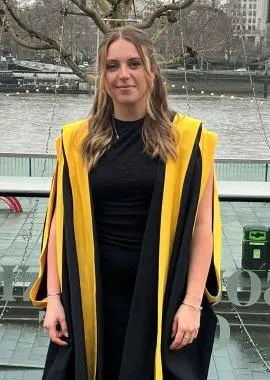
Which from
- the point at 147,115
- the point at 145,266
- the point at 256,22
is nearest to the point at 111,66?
the point at 147,115

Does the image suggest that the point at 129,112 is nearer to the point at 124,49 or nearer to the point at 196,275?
the point at 124,49

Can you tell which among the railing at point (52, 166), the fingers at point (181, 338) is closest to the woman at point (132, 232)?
the fingers at point (181, 338)

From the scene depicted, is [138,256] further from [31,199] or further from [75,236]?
[31,199]

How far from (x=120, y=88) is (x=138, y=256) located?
0.48 metres

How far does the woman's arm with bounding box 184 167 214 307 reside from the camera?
2.05 m

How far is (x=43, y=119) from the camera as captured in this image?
26156mm

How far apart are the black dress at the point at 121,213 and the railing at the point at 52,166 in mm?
9500

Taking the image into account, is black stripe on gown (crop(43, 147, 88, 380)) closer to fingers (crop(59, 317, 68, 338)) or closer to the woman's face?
fingers (crop(59, 317, 68, 338))

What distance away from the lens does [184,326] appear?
79.1 inches

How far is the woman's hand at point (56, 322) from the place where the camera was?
2.07 m

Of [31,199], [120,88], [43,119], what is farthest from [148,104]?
[43,119]

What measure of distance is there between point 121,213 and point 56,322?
14.4 inches

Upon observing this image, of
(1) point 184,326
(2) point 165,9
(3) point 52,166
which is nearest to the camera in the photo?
(1) point 184,326

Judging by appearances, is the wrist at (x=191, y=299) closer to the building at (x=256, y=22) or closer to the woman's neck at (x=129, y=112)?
the woman's neck at (x=129, y=112)
